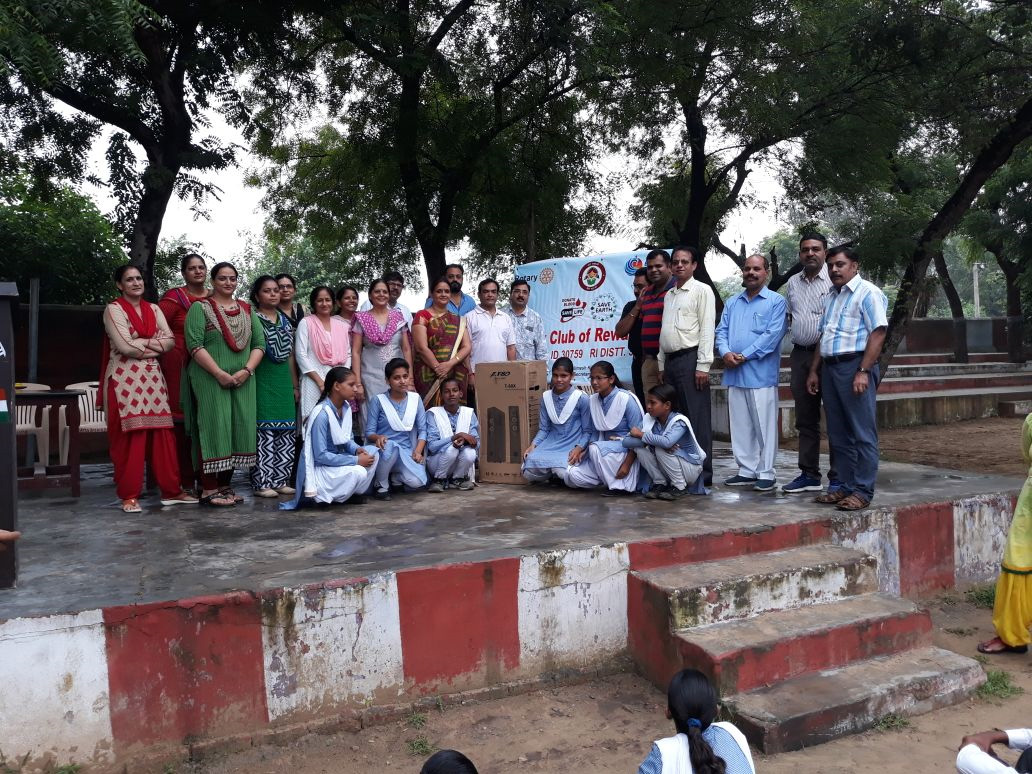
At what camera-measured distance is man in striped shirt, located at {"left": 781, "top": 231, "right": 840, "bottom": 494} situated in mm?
5332

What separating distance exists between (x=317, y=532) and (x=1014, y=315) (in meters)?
19.7

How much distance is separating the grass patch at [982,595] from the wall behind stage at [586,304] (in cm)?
390

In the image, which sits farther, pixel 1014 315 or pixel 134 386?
pixel 1014 315

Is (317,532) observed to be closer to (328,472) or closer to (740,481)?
(328,472)

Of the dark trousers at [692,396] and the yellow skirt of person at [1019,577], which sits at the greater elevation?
the dark trousers at [692,396]

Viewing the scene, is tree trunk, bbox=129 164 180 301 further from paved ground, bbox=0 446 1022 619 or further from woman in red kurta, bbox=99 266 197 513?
woman in red kurta, bbox=99 266 197 513

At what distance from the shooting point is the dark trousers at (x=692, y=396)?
5707mm

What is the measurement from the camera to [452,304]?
6.58 metres

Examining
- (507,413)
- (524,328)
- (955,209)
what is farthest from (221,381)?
(955,209)

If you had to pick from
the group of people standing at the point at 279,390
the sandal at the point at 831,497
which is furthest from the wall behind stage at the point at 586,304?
the sandal at the point at 831,497

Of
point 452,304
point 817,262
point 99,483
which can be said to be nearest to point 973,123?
point 817,262

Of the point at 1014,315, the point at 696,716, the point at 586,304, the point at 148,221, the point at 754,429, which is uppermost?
the point at 148,221

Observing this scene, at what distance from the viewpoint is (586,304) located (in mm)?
→ 8539

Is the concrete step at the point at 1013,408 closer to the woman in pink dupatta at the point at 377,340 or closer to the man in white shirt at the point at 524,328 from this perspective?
the man in white shirt at the point at 524,328
